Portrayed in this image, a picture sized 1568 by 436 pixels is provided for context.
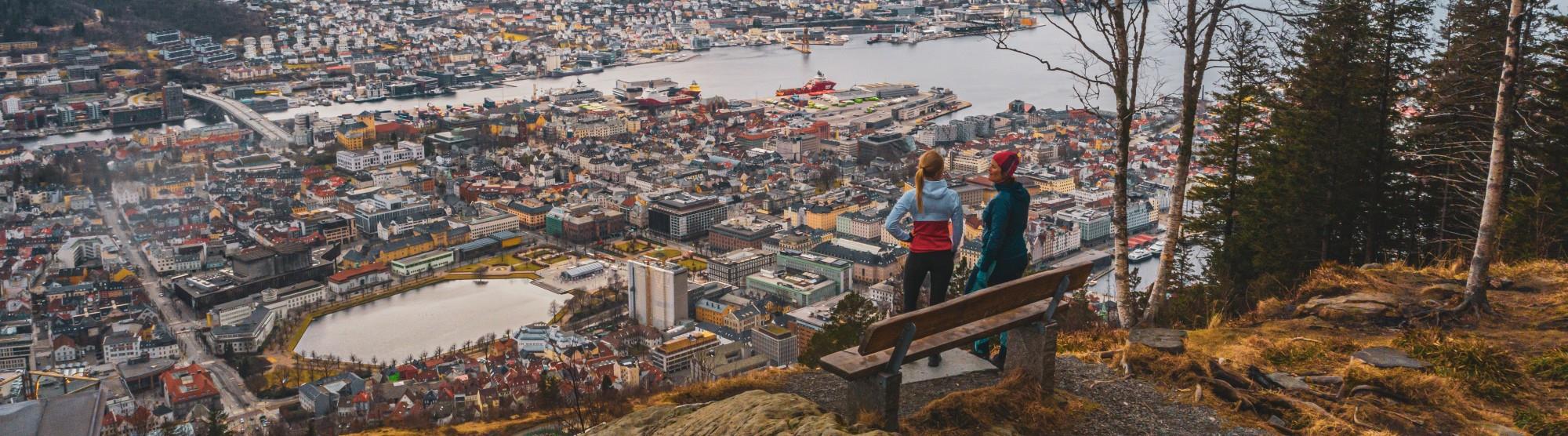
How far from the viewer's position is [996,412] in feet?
5.86

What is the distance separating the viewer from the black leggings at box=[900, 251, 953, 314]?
7.00 ft

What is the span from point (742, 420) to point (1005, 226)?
71cm

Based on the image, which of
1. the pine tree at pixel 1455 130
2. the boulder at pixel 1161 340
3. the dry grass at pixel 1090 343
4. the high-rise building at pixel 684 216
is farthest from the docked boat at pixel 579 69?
the boulder at pixel 1161 340

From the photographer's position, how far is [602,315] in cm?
1072

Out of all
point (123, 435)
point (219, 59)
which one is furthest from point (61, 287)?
point (219, 59)

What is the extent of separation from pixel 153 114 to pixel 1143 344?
25.2m

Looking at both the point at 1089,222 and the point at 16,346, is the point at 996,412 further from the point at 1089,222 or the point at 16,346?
the point at 1089,222

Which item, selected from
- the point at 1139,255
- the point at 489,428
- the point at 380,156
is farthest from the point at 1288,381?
the point at 380,156

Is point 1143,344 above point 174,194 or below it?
above

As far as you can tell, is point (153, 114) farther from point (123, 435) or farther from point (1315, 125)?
point (1315, 125)

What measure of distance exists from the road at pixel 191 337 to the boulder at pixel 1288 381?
7.12 meters

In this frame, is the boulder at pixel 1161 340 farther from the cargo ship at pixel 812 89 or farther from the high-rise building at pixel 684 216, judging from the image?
the cargo ship at pixel 812 89

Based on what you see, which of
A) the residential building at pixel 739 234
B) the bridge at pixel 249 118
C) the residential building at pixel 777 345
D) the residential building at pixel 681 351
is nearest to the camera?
the residential building at pixel 681 351

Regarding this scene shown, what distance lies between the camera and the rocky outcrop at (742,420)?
161 centimetres
